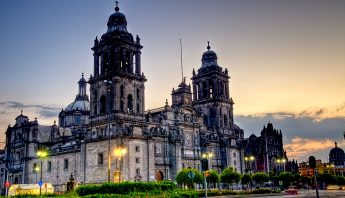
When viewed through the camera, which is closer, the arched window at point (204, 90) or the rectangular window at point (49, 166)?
the rectangular window at point (49, 166)

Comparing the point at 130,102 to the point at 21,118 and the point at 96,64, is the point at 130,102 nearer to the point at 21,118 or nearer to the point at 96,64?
the point at 96,64

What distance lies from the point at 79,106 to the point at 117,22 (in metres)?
36.4

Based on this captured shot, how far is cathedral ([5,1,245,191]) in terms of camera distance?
220ft

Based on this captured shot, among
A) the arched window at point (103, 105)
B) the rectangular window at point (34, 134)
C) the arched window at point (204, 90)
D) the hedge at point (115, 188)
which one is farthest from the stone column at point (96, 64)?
the hedge at point (115, 188)

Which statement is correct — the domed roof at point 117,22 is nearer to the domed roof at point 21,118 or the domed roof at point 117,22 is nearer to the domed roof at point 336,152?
the domed roof at point 21,118

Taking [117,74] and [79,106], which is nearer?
[117,74]

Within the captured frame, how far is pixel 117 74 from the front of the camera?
2707 inches

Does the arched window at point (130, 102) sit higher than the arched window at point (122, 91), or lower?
lower

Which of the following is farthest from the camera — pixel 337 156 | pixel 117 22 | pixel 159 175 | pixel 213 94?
pixel 337 156

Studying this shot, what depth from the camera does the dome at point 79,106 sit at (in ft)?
337

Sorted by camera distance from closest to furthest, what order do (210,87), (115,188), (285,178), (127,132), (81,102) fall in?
(115,188) → (127,132) → (285,178) → (210,87) → (81,102)

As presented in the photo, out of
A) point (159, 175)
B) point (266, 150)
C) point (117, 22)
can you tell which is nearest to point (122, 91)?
point (117, 22)

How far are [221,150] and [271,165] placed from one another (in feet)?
95.9

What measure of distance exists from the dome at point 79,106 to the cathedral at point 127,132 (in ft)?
19.0
